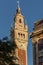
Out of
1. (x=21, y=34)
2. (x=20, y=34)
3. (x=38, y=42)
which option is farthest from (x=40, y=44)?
(x=21, y=34)

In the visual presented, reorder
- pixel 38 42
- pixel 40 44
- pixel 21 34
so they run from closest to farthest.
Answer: pixel 40 44
pixel 38 42
pixel 21 34

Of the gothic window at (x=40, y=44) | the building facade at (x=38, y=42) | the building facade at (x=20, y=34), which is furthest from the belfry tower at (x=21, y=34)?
the gothic window at (x=40, y=44)

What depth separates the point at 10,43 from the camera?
2359 cm

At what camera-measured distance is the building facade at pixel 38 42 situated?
73250mm

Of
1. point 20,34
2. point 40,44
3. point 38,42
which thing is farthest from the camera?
point 20,34

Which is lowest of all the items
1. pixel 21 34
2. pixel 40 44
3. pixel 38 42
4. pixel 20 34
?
pixel 21 34

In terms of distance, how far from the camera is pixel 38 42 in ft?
244

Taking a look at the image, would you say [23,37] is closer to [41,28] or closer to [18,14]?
[18,14]

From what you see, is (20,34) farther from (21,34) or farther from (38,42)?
(38,42)

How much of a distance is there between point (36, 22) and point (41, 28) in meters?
3.71

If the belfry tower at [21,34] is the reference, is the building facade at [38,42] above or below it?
above

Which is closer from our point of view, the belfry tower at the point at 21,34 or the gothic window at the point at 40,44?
the gothic window at the point at 40,44

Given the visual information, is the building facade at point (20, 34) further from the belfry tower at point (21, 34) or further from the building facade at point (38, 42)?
the building facade at point (38, 42)

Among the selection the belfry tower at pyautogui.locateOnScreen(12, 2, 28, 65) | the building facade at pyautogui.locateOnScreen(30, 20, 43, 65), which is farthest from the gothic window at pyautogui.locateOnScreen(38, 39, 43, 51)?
the belfry tower at pyautogui.locateOnScreen(12, 2, 28, 65)
